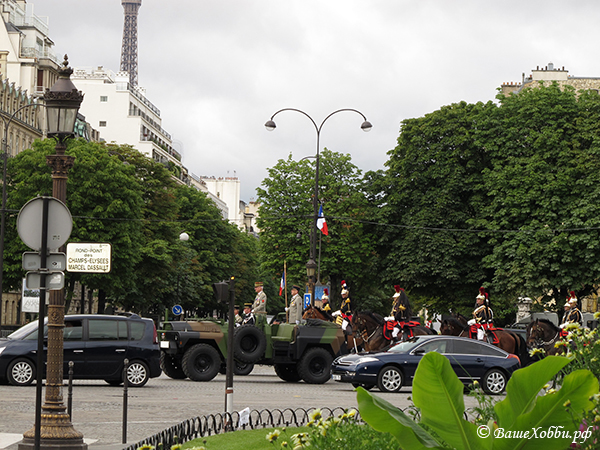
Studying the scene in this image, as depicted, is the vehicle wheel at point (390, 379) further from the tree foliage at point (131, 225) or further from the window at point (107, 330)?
the tree foliage at point (131, 225)

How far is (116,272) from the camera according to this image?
55.3 meters

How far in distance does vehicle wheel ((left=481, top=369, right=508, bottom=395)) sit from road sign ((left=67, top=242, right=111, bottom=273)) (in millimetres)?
12753

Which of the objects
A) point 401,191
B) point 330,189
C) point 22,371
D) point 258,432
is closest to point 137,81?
point 330,189

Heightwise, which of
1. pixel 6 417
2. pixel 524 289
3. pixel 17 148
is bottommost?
pixel 6 417

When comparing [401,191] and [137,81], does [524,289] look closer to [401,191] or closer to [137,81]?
[401,191]

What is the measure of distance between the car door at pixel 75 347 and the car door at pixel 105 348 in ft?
0.47

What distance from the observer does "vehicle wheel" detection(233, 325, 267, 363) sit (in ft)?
87.8

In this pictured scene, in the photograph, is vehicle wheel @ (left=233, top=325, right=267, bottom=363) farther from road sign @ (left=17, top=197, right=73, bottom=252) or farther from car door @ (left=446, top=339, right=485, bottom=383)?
road sign @ (left=17, top=197, right=73, bottom=252)

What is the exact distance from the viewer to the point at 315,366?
2758 cm

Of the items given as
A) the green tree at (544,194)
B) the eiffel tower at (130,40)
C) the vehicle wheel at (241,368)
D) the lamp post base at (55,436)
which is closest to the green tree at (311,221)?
the green tree at (544,194)

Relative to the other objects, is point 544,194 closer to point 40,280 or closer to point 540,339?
point 540,339

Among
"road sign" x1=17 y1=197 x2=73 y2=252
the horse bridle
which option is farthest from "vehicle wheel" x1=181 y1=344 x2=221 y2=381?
"road sign" x1=17 y1=197 x2=73 y2=252

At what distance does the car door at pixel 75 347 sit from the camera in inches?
913

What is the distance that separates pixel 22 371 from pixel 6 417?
23.5 feet
